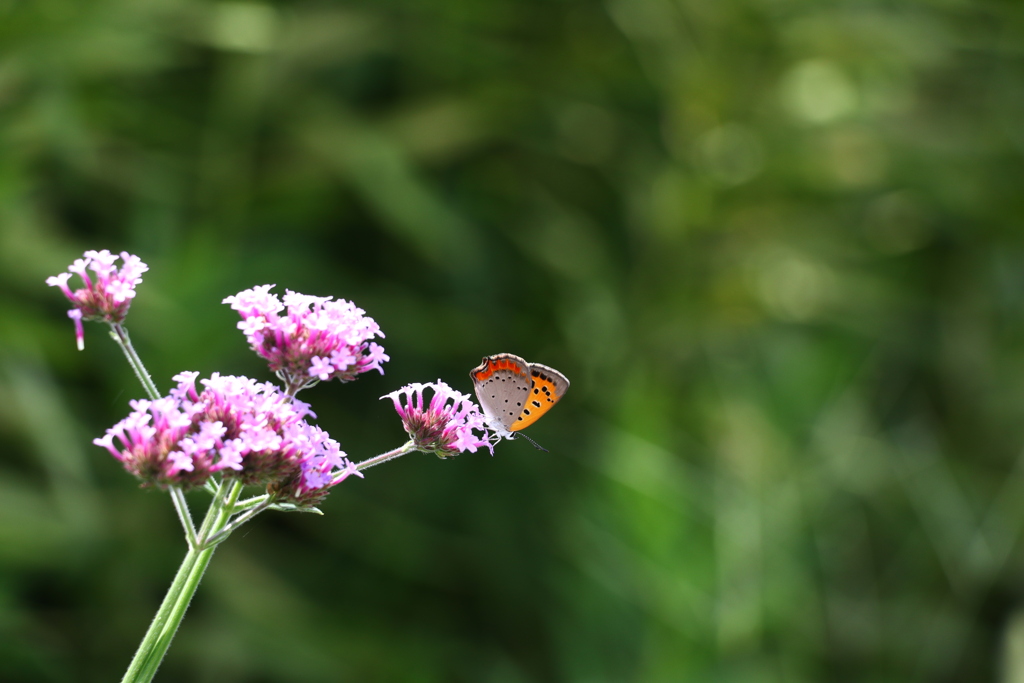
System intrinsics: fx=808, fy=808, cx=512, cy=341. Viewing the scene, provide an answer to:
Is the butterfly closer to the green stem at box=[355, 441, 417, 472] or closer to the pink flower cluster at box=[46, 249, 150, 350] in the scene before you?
the green stem at box=[355, 441, 417, 472]

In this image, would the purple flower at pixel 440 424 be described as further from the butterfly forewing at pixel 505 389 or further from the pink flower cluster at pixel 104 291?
the pink flower cluster at pixel 104 291

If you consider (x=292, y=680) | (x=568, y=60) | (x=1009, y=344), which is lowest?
(x=292, y=680)

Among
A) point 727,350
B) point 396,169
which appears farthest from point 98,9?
point 727,350

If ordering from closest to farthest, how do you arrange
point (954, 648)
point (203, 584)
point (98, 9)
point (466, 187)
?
point (98, 9), point (203, 584), point (954, 648), point (466, 187)

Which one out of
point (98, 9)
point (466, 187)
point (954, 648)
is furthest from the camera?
point (466, 187)

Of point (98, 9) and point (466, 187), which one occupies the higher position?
point (466, 187)

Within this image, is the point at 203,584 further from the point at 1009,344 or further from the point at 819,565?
the point at 1009,344

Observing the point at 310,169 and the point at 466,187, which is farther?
the point at 466,187
